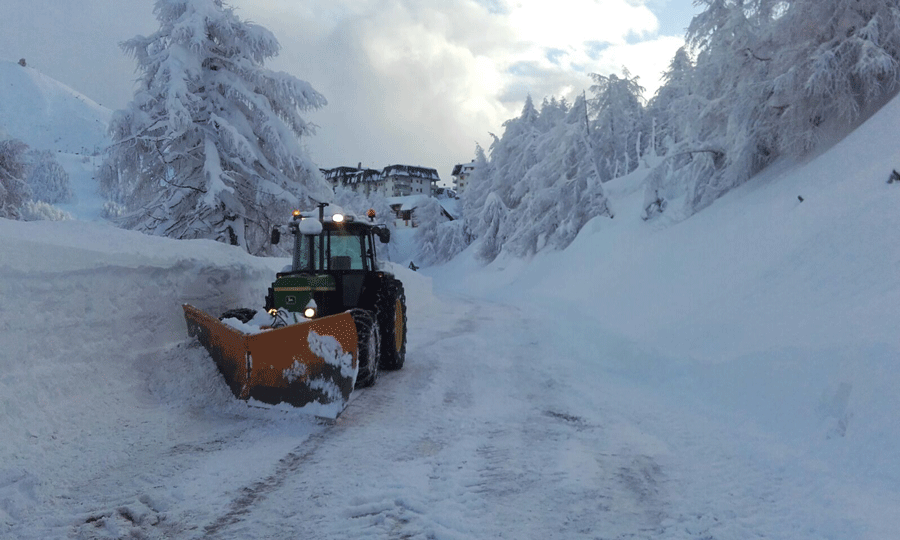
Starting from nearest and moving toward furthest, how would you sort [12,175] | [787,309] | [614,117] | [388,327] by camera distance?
[787,309]
[388,327]
[12,175]
[614,117]

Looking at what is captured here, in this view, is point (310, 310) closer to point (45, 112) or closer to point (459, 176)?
point (459, 176)

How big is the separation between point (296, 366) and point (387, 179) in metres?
107

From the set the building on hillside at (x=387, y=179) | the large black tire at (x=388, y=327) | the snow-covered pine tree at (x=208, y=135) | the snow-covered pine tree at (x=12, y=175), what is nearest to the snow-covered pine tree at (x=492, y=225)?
the snow-covered pine tree at (x=208, y=135)

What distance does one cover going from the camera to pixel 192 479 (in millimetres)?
3770

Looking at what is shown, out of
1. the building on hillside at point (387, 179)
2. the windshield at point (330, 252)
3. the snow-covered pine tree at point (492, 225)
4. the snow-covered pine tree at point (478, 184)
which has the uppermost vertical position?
the building on hillside at point (387, 179)

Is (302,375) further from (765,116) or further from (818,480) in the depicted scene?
(765,116)

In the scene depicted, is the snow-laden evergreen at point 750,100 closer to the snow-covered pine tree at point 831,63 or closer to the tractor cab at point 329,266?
the snow-covered pine tree at point 831,63

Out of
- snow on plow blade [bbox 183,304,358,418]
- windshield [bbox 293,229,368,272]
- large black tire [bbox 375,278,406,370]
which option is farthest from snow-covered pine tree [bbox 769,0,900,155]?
snow on plow blade [bbox 183,304,358,418]

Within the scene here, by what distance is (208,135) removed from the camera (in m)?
13.8

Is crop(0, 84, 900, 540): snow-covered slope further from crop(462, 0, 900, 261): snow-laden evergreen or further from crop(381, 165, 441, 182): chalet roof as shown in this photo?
crop(381, 165, 441, 182): chalet roof

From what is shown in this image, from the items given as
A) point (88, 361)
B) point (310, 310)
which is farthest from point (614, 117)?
point (88, 361)

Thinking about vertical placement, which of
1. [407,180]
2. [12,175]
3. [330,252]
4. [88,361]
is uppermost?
[407,180]

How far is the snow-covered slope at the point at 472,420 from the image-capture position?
10.8 feet

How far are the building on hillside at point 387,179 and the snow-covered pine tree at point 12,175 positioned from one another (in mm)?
83840
